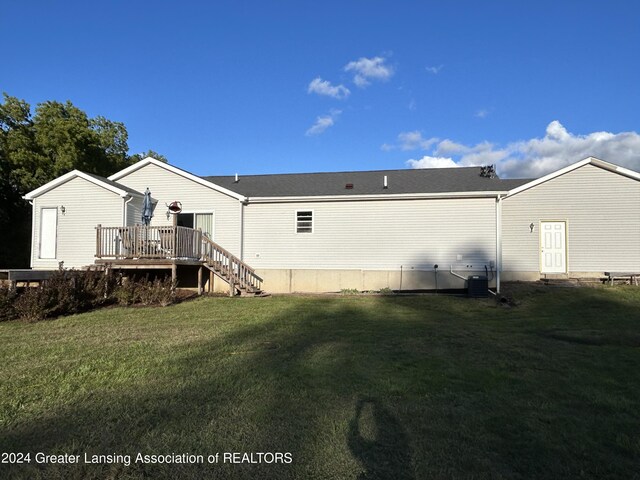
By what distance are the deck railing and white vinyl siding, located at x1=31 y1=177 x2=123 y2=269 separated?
1349mm

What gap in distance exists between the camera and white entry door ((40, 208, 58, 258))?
51.2ft

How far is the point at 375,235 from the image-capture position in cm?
1515

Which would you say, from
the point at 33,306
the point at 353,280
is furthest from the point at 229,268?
the point at 33,306

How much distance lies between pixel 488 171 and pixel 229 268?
10.4 metres

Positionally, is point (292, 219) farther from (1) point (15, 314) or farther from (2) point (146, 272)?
(1) point (15, 314)

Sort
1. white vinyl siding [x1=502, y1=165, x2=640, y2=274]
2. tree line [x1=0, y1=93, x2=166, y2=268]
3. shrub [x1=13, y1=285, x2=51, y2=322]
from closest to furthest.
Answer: shrub [x1=13, y1=285, x2=51, y2=322] → white vinyl siding [x1=502, y1=165, x2=640, y2=274] → tree line [x1=0, y1=93, x2=166, y2=268]

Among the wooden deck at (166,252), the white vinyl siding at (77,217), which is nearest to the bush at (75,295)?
the wooden deck at (166,252)

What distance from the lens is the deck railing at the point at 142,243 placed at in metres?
13.4

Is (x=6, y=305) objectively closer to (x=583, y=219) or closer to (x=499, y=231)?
(x=499, y=231)

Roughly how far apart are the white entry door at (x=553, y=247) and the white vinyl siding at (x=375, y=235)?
1911mm

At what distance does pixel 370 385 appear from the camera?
473cm

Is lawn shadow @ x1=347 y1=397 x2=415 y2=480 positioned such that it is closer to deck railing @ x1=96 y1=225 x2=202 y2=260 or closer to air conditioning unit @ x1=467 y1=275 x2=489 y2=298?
air conditioning unit @ x1=467 y1=275 x2=489 y2=298

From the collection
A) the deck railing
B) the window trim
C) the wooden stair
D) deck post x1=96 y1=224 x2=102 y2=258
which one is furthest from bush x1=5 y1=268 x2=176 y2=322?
the window trim

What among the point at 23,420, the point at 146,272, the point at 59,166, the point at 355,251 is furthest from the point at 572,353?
the point at 59,166
